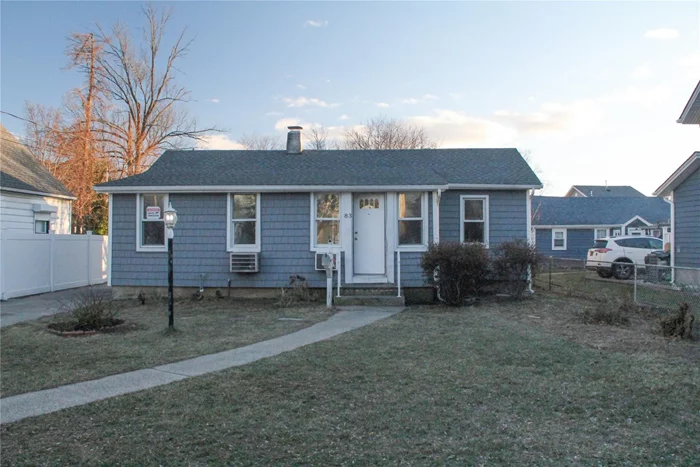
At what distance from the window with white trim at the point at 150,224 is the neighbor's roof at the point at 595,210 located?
25.1 m

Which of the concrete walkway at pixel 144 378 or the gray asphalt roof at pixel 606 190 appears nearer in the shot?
the concrete walkway at pixel 144 378

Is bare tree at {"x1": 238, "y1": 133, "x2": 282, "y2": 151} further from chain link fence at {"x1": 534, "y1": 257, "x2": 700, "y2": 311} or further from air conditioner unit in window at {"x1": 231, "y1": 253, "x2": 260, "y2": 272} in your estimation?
air conditioner unit in window at {"x1": 231, "y1": 253, "x2": 260, "y2": 272}

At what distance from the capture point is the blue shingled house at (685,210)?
542 inches

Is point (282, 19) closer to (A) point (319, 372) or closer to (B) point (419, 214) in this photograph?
(B) point (419, 214)

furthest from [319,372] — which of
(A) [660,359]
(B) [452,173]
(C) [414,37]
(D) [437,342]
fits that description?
(C) [414,37]

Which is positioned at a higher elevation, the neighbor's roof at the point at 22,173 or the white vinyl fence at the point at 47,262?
the neighbor's roof at the point at 22,173

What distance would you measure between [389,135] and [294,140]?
2272cm

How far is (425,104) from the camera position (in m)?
20.2

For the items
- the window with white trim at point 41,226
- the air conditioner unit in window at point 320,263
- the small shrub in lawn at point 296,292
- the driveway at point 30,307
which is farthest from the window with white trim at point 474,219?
the window with white trim at point 41,226

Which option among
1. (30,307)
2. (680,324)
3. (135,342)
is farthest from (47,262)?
(680,324)

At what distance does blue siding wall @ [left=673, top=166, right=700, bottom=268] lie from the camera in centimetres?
1381

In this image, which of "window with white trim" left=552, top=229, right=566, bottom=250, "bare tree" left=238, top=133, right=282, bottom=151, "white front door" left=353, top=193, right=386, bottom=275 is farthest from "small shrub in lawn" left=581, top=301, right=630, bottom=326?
"bare tree" left=238, top=133, right=282, bottom=151

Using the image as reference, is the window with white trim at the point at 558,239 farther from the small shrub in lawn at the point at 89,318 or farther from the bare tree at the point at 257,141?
the small shrub in lawn at the point at 89,318

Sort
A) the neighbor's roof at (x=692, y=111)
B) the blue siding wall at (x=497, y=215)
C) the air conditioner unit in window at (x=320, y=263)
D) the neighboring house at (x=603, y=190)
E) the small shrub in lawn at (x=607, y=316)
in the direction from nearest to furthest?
the small shrub in lawn at (x=607, y=316) → the air conditioner unit in window at (x=320, y=263) → the blue siding wall at (x=497, y=215) → the neighbor's roof at (x=692, y=111) → the neighboring house at (x=603, y=190)
